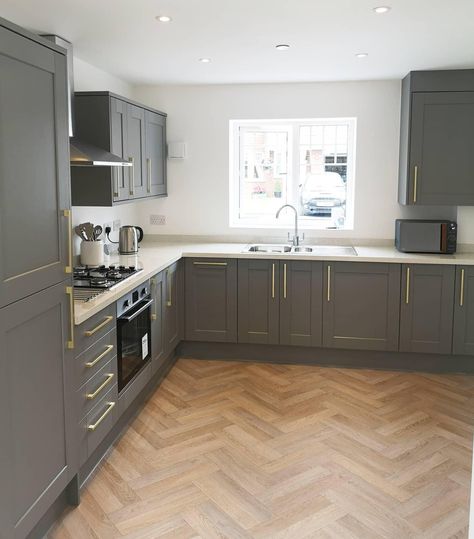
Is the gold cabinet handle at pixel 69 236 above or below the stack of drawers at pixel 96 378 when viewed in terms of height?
above

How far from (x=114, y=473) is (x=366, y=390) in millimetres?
1964

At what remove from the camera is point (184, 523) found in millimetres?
2463

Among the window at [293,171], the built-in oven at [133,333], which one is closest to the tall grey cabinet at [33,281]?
the built-in oven at [133,333]

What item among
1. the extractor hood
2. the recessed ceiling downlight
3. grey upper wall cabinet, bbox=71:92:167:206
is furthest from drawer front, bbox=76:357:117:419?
the recessed ceiling downlight

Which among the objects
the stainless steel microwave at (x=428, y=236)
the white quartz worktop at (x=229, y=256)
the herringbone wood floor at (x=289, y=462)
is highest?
the stainless steel microwave at (x=428, y=236)

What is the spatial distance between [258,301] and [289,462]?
173 centimetres

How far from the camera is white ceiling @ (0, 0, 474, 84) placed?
9.11 ft

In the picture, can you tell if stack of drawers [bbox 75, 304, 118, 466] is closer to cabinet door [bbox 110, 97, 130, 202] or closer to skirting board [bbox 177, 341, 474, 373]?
cabinet door [bbox 110, 97, 130, 202]

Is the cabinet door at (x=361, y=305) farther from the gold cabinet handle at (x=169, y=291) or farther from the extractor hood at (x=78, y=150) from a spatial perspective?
the extractor hood at (x=78, y=150)

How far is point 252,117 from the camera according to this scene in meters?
4.97

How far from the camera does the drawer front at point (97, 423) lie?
8.75ft

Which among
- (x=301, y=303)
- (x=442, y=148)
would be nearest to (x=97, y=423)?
(x=301, y=303)

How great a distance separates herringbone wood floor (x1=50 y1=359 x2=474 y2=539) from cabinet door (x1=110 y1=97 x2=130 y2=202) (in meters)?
1.46

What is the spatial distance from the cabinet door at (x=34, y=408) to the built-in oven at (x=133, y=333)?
2.24ft
